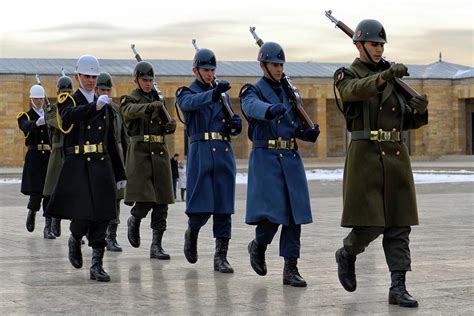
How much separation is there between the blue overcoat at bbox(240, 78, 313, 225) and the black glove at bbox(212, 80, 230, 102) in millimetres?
369

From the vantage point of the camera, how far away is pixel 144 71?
11.5 metres

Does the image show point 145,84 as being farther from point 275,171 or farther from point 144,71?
point 275,171

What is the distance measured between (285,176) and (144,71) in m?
3.19

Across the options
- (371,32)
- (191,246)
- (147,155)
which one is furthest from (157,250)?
(371,32)

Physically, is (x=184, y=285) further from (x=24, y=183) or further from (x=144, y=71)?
(x=24, y=183)

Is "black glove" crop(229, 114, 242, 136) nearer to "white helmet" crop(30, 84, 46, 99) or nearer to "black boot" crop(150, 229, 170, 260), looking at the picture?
"black boot" crop(150, 229, 170, 260)

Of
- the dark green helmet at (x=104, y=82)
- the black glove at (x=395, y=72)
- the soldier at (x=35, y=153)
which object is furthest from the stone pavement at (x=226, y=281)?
the dark green helmet at (x=104, y=82)

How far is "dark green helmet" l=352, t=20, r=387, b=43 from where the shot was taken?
7812 mm

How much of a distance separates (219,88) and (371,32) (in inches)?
82.3

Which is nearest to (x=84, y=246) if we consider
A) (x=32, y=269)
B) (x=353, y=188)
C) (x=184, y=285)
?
(x=32, y=269)

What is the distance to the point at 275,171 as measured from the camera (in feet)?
29.4

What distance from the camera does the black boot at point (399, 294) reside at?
7418mm

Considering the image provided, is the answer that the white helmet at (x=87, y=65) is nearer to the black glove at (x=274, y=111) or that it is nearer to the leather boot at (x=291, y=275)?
the black glove at (x=274, y=111)

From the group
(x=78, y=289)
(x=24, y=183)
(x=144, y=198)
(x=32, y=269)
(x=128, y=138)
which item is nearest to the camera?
(x=78, y=289)
